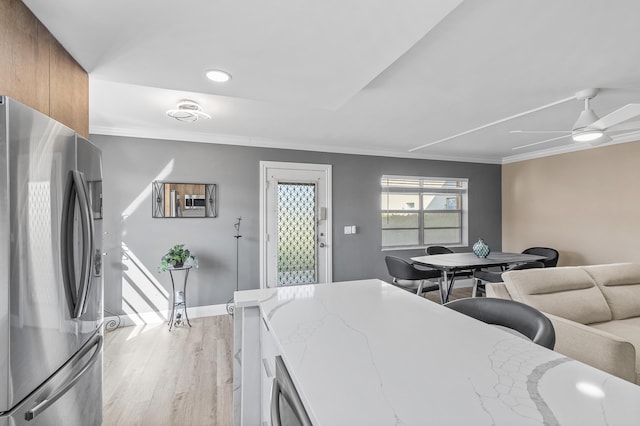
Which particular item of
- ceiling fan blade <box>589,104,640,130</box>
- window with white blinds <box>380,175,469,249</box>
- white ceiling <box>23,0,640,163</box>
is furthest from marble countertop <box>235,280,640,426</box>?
window with white blinds <box>380,175,469,249</box>

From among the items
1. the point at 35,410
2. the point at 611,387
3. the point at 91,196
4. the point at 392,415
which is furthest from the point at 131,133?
the point at 611,387

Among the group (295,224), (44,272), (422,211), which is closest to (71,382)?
(44,272)

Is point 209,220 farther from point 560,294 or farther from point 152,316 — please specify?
point 560,294

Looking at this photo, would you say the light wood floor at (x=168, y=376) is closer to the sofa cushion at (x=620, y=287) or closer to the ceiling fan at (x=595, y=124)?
the sofa cushion at (x=620, y=287)

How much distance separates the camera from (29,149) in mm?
1068

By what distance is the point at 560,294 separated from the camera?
2.47 metres

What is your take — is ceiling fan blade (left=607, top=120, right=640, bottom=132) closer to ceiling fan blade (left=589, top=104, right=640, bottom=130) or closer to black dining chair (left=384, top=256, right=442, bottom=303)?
ceiling fan blade (left=589, top=104, right=640, bottom=130)

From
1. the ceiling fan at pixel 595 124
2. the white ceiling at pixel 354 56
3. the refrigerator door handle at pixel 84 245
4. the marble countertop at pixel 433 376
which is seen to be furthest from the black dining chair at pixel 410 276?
the refrigerator door handle at pixel 84 245

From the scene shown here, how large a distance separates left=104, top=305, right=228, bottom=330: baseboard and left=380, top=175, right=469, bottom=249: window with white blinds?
9.09 feet

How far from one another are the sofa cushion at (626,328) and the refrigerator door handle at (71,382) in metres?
3.19

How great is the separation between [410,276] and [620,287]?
6.02 ft

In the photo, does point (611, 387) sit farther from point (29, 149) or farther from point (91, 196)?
point (91, 196)

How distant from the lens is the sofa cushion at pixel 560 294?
2.38m

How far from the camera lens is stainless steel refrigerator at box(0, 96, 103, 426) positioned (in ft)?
3.21
